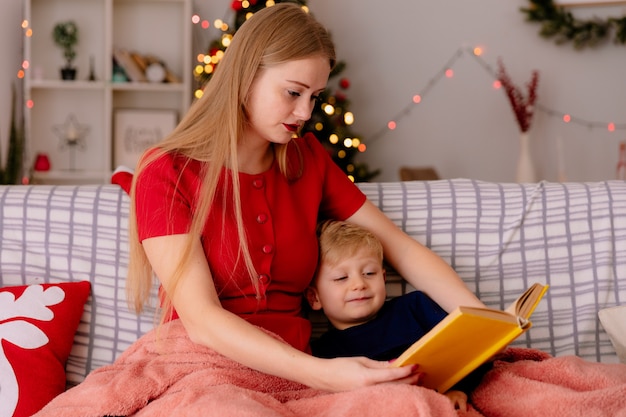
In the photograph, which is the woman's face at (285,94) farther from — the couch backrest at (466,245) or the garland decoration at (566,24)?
the garland decoration at (566,24)

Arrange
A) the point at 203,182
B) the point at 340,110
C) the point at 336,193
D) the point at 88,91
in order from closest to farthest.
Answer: the point at 203,182 → the point at 336,193 → the point at 340,110 → the point at 88,91

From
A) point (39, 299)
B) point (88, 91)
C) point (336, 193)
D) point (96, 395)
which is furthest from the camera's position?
point (88, 91)

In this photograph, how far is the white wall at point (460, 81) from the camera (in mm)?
4352

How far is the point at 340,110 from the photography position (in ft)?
12.6

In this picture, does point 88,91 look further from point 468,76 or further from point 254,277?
point 254,277

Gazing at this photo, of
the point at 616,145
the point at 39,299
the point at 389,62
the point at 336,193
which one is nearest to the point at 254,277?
the point at 336,193

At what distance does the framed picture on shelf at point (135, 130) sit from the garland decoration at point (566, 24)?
1933 mm

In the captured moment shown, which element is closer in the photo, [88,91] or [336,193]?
[336,193]

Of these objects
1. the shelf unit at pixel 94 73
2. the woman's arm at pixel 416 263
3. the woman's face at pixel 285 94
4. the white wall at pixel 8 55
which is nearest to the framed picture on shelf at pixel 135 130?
the shelf unit at pixel 94 73

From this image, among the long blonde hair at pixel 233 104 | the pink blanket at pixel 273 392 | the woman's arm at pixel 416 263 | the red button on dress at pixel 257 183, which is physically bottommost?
the pink blanket at pixel 273 392

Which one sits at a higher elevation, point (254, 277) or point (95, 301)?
point (254, 277)

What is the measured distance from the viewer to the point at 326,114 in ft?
12.6

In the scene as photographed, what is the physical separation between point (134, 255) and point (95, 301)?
8.0 inches

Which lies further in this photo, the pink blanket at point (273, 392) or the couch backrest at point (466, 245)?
the couch backrest at point (466, 245)
